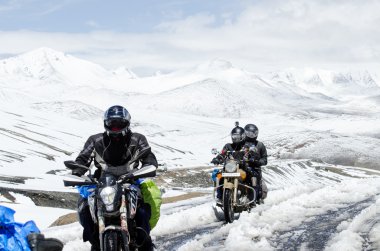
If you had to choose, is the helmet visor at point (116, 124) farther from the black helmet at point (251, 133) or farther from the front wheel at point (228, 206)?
the black helmet at point (251, 133)

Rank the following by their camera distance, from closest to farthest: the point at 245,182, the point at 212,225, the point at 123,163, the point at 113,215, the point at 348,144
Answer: the point at 113,215
the point at 123,163
the point at 212,225
the point at 245,182
the point at 348,144

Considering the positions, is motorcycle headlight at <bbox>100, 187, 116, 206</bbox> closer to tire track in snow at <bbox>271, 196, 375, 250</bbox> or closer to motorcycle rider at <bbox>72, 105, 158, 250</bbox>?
motorcycle rider at <bbox>72, 105, 158, 250</bbox>

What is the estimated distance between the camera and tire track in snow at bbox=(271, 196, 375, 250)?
9.73m

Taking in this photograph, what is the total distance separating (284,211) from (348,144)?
168596mm

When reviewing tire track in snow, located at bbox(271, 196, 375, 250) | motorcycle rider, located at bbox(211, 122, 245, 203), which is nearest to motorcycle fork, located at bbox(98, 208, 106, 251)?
tire track in snow, located at bbox(271, 196, 375, 250)

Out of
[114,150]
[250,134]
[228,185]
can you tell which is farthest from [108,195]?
[250,134]

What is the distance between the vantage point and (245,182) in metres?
15.0

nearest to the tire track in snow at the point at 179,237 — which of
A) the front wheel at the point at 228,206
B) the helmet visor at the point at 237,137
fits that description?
the front wheel at the point at 228,206

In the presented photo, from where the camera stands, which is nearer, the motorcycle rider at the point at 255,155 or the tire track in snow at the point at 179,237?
the tire track in snow at the point at 179,237

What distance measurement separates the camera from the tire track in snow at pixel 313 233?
9.73 meters

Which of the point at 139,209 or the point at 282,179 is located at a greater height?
the point at 139,209

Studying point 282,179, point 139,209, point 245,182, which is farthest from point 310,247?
point 282,179

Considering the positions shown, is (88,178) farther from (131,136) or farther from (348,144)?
(348,144)

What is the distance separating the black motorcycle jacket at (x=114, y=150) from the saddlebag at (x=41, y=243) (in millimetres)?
1786
